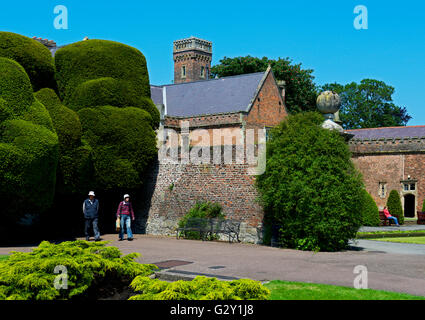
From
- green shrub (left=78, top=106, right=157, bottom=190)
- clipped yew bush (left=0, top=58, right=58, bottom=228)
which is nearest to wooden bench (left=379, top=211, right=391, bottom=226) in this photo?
green shrub (left=78, top=106, right=157, bottom=190)

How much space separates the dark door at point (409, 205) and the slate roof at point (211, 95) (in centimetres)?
1524

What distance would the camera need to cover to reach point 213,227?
1920cm

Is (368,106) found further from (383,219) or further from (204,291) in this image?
(204,291)

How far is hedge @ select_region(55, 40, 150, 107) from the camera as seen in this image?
71.1ft

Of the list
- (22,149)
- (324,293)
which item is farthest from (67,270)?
(22,149)

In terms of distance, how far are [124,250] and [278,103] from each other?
24.5 meters

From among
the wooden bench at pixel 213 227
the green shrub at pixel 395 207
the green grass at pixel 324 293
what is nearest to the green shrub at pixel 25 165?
the wooden bench at pixel 213 227

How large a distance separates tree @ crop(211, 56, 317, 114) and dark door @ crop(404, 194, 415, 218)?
1448 centimetres

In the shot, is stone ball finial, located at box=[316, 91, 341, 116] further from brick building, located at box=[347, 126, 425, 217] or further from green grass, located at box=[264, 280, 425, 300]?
brick building, located at box=[347, 126, 425, 217]

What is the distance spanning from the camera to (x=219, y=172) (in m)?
20.1

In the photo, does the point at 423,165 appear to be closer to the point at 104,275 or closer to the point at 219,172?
the point at 219,172

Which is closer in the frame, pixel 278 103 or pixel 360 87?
pixel 278 103

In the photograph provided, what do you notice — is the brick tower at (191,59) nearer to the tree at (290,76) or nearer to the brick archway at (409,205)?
the tree at (290,76)
